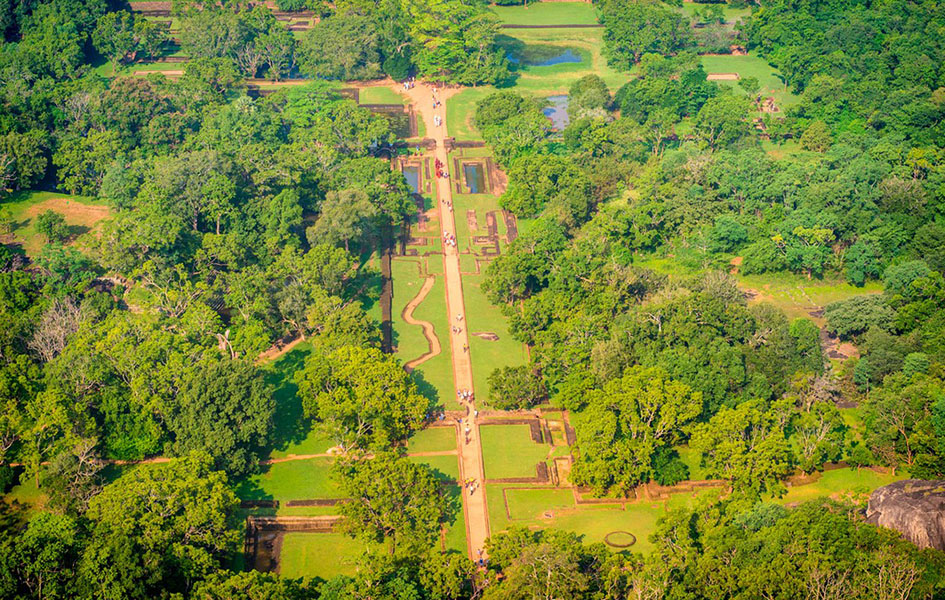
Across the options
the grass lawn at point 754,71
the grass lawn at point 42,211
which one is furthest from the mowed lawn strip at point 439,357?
the grass lawn at point 754,71

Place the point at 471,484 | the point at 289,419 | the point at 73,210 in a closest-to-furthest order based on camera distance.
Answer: the point at 471,484 < the point at 289,419 < the point at 73,210

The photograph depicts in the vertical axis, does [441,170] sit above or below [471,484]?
above

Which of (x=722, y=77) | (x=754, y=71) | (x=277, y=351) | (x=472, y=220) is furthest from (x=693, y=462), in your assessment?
(x=754, y=71)

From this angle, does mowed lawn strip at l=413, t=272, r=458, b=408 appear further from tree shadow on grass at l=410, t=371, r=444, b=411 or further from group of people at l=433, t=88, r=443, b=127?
group of people at l=433, t=88, r=443, b=127

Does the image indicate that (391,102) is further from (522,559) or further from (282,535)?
(522,559)

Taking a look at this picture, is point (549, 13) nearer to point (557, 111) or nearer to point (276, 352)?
point (557, 111)

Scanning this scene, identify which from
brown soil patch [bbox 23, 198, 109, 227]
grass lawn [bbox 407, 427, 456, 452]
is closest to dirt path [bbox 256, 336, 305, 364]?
grass lawn [bbox 407, 427, 456, 452]
